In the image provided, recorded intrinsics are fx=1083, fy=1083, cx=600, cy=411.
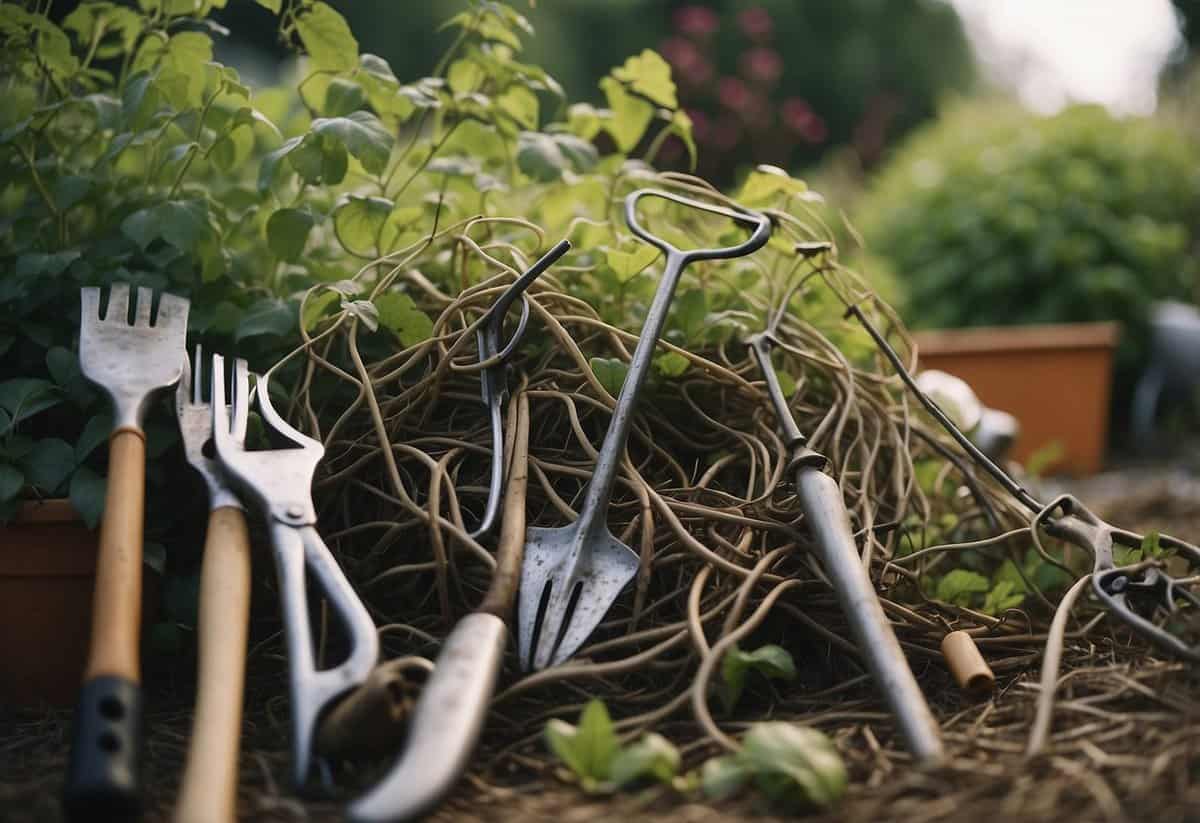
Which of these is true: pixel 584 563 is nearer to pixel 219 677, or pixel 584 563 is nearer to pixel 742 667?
pixel 742 667

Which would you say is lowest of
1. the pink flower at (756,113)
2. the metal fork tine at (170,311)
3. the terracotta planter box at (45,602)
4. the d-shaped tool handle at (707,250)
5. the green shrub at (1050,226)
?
the terracotta planter box at (45,602)

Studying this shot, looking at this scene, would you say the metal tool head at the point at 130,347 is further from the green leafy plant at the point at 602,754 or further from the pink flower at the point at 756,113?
the pink flower at the point at 756,113

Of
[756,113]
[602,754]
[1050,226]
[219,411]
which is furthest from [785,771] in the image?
[756,113]

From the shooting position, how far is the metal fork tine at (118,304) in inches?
46.1

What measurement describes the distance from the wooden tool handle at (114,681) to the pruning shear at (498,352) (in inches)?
13.5

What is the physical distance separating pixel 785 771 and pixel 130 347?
2.58ft

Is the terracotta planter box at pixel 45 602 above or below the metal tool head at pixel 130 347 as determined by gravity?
below

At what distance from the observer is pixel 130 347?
1.14 meters

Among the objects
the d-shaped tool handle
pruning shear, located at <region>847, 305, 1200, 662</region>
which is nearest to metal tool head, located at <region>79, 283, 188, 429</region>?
the d-shaped tool handle

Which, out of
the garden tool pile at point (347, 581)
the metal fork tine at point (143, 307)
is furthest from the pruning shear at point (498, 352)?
the metal fork tine at point (143, 307)

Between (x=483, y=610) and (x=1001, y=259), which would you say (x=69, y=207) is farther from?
(x=1001, y=259)

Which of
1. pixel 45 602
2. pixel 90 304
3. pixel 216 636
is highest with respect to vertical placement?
pixel 90 304

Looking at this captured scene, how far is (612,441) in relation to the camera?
43.5 inches

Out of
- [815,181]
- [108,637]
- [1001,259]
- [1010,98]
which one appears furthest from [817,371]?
[1010,98]
